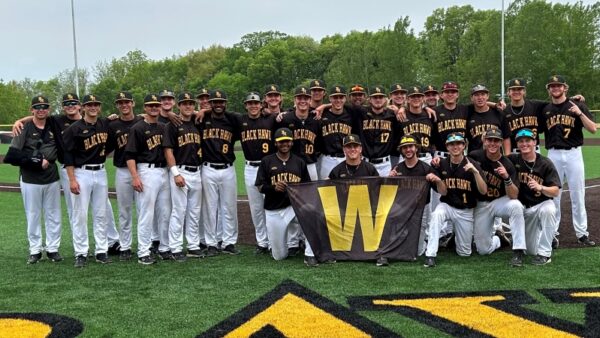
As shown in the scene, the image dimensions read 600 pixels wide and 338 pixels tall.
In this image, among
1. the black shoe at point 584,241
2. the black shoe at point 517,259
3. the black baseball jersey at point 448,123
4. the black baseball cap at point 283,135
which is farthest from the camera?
the black baseball jersey at point 448,123

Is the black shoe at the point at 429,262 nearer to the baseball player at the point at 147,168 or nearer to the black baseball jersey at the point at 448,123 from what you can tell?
the black baseball jersey at the point at 448,123

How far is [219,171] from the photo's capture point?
24.0 feet

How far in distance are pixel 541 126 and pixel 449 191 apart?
1.79 m

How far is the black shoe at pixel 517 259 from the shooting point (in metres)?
6.21

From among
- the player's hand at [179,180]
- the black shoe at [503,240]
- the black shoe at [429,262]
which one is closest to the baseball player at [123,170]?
the player's hand at [179,180]

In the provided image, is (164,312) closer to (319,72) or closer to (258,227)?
(258,227)

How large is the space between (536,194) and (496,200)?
45 cm

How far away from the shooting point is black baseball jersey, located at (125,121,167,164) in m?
6.80

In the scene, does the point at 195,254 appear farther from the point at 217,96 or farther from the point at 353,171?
the point at 353,171

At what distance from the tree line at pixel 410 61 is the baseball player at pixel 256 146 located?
3509cm

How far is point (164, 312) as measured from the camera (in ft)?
16.1

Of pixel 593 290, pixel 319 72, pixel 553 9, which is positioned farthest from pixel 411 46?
pixel 593 290

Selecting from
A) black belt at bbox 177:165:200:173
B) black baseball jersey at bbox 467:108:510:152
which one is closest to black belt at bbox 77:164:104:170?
black belt at bbox 177:165:200:173

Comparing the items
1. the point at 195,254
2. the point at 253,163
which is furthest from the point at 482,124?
the point at 195,254
